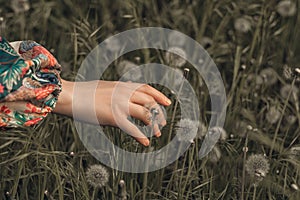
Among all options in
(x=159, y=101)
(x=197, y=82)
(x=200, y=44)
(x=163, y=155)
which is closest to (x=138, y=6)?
(x=200, y=44)

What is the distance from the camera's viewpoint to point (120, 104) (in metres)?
1.30

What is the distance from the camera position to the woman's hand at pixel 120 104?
129 centimetres

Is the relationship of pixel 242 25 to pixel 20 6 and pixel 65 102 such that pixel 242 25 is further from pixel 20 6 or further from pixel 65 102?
pixel 65 102

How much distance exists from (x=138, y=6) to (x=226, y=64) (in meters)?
0.37

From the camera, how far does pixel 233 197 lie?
5.07ft

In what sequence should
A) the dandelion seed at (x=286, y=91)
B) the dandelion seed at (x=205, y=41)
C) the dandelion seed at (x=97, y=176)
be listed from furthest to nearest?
the dandelion seed at (x=205, y=41), the dandelion seed at (x=286, y=91), the dandelion seed at (x=97, y=176)

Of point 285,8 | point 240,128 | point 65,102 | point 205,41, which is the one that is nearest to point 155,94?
point 65,102

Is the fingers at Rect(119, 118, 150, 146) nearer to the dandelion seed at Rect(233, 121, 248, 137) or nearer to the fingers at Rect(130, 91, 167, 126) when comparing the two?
the fingers at Rect(130, 91, 167, 126)

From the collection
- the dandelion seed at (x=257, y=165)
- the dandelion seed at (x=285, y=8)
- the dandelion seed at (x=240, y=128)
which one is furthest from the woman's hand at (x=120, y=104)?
the dandelion seed at (x=285, y=8)

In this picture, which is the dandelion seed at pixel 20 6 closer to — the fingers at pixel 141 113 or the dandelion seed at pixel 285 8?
the dandelion seed at pixel 285 8

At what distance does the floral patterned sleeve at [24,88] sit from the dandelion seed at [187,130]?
1.05 feet

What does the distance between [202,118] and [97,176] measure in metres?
0.46

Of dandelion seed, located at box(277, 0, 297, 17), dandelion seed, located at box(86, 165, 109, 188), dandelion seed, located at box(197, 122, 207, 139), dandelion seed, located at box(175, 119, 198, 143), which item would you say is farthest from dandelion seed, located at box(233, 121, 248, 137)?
dandelion seed, located at box(277, 0, 297, 17)

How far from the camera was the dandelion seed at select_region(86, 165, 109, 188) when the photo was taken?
1488 millimetres
